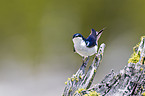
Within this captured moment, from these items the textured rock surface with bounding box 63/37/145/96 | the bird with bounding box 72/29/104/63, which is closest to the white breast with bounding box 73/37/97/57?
the bird with bounding box 72/29/104/63

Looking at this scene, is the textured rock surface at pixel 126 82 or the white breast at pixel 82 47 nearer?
the textured rock surface at pixel 126 82

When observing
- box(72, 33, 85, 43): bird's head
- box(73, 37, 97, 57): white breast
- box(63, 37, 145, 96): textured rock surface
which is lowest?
box(63, 37, 145, 96): textured rock surface

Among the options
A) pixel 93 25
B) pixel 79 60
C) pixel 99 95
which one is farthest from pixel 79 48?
pixel 79 60

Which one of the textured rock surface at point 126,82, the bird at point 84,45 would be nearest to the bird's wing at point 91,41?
the bird at point 84,45

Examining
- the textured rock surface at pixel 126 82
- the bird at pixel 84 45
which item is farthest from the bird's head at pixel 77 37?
the textured rock surface at pixel 126 82

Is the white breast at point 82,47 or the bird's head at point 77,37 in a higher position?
the bird's head at point 77,37

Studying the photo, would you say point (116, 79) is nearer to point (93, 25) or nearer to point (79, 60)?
point (93, 25)

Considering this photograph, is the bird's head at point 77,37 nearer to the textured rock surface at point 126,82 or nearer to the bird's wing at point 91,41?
the bird's wing at point 91,41

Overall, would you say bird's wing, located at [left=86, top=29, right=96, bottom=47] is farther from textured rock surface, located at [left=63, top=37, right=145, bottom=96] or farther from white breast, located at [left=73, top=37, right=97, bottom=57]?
textured rock surface, located at [left=63, top=37, right=145, bottom=96]

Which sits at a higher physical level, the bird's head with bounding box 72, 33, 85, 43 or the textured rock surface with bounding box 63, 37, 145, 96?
the bird's head with bounding box 72, 33, 85, 43

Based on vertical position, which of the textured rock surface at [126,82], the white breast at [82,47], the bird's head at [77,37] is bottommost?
the textured rock surface at [126,82]

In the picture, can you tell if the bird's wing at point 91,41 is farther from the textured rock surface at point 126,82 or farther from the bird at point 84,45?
the textured rock surface at point 126,82
